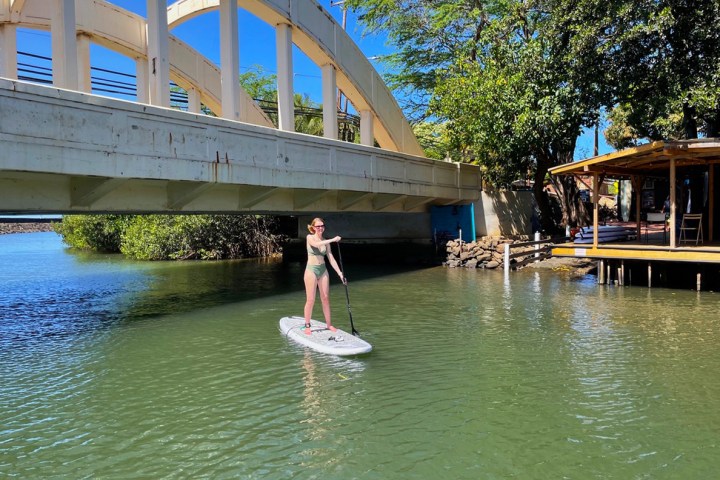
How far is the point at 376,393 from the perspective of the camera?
7.16 m

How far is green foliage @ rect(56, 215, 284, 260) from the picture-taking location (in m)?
29.9

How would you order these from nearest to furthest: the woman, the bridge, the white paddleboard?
1. the white paddleboard
2. the woman
3. the bridge

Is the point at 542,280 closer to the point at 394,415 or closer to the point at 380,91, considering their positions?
the point at 380,91

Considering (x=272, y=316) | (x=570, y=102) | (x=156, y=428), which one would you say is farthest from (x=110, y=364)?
(x=570, y=102)

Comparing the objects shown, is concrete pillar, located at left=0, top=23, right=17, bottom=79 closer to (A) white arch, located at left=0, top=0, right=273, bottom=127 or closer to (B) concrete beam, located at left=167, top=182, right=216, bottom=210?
(A) white arch, located at left=0, top=0, right=273, bottom=127

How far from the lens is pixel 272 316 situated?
42.1 feet

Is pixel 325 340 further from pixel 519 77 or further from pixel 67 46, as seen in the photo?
pixel 519 77

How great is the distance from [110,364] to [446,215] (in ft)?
61.5

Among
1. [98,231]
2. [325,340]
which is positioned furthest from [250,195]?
[98,231]

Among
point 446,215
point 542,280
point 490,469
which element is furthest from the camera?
point 446,215

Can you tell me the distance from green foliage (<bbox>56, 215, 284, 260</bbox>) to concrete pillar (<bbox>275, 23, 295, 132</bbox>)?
1439cm

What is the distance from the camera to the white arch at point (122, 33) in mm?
17547

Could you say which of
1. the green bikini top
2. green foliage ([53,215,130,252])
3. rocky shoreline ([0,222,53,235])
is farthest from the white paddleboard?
rocky shoreline ([0,222,53,235])

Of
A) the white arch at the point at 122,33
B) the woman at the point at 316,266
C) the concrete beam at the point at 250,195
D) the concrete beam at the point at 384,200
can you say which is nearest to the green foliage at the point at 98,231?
the white arch at the point at 122,33
